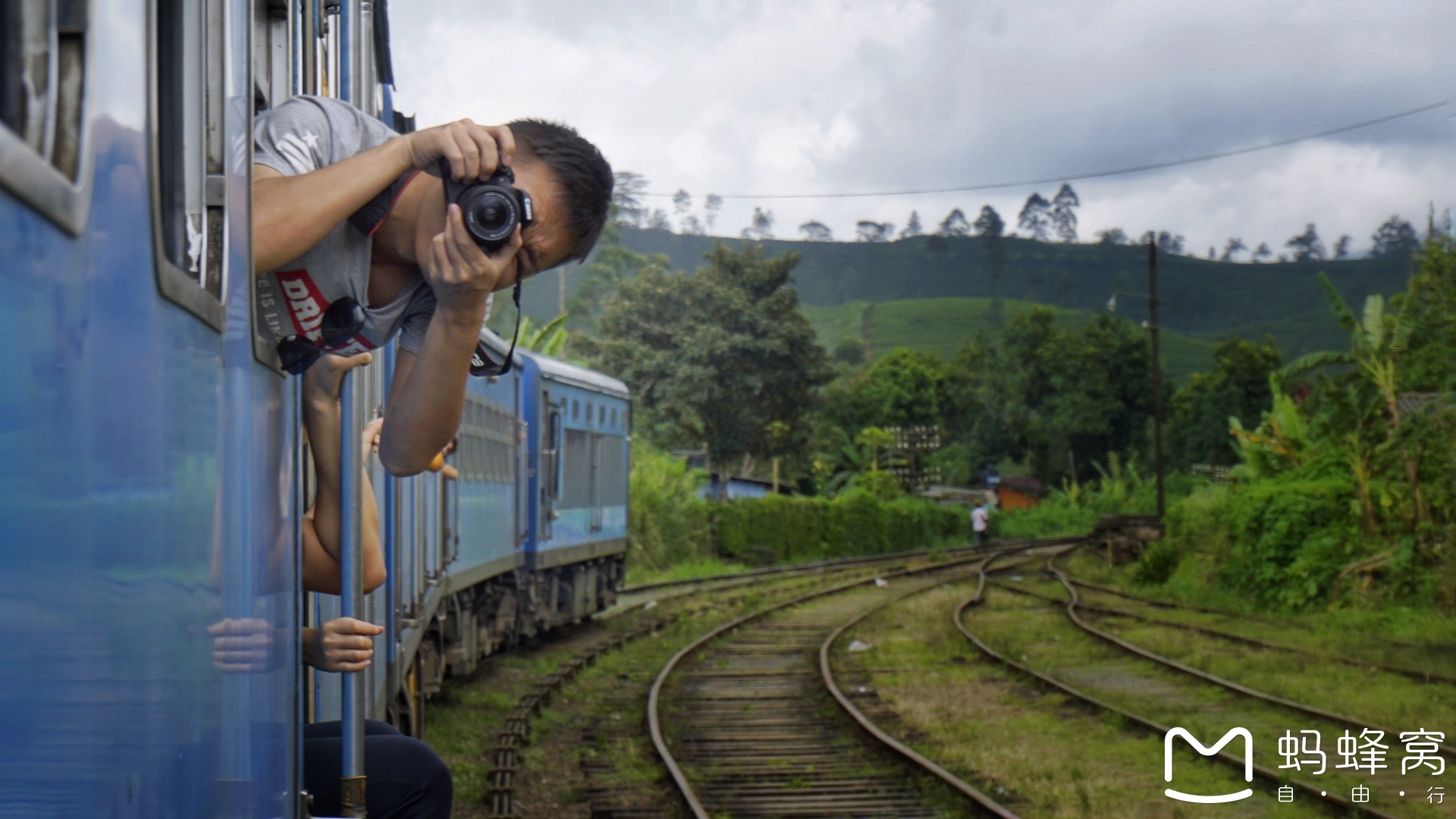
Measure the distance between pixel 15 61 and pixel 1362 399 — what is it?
59.7 feet

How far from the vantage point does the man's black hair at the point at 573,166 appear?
1.86 m

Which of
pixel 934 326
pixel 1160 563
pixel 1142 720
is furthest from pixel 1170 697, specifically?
pixel 934 326

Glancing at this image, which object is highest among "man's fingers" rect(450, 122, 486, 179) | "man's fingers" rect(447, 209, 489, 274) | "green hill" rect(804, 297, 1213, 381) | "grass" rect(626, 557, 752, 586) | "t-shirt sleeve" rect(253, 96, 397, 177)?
"green hill" rect(804, 297, 1213, 381)

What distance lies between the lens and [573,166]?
6.11 ft

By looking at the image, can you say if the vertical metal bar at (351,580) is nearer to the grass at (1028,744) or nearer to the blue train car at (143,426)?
the blue train car at (143,426)

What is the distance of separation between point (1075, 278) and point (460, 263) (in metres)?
157

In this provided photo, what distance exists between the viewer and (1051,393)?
65500 millimetres

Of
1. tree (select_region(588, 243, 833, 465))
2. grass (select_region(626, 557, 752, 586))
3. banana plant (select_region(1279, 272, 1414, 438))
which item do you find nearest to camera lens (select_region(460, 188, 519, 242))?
banana plant (select_region(1279, 272, 1414, 438))

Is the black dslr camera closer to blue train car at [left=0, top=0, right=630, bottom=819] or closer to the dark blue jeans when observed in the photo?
blue train car at [left=0, top=0, right=630, bottom=819]

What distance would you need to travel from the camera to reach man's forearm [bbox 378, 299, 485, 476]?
1.92m

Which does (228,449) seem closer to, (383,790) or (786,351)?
(383,790)

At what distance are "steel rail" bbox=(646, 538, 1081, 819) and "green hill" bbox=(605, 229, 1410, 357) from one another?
107032mm

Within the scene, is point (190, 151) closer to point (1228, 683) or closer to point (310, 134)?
point (310, 134)

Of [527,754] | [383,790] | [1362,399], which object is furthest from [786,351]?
[383,790]
